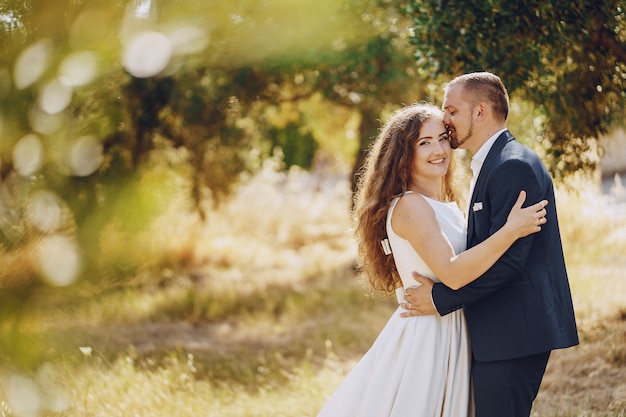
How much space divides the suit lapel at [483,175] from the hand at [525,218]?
0.19 metres

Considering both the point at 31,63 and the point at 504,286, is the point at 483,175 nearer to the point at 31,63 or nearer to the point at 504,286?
the point at 504,286

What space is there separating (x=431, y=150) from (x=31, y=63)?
1.82 meters

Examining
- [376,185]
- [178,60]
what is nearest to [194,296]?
[178,60]

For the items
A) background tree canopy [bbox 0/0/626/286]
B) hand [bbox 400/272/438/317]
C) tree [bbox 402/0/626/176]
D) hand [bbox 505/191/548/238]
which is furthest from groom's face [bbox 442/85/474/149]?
tree [bbox 402/0/626/176]

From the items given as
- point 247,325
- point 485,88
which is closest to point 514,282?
point 485,88

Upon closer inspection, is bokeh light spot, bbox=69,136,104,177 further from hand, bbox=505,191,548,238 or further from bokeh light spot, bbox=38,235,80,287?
hand, bbox=505,191,548,238

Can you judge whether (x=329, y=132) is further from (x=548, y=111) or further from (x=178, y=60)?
(x=548, y=111)

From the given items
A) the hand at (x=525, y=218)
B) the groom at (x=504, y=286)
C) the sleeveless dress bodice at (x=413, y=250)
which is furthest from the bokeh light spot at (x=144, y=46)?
the hand at (x=525, y=218)

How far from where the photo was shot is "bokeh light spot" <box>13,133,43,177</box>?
11.3ft

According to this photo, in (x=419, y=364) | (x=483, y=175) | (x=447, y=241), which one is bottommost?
(x=419, y=364)

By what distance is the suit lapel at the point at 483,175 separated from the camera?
3.24 metres

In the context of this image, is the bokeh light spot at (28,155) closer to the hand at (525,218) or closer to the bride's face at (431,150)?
the bride's face at (431,150)

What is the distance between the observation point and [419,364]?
3416mm

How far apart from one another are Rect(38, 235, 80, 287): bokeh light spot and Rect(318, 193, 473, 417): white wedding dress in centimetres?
138
